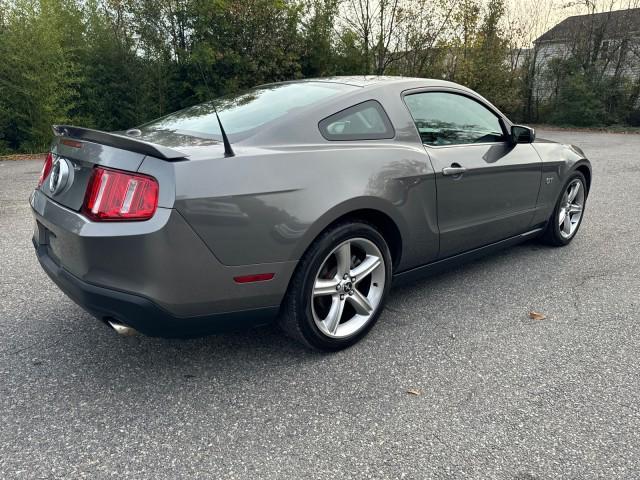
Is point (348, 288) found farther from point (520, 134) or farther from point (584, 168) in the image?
point (584, 168)

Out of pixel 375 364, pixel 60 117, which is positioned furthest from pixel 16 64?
pixel 375 364

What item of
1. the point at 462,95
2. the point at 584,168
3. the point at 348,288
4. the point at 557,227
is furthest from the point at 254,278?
the point at 584,168

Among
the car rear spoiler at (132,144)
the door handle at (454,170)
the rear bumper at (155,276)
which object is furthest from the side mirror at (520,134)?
the car rear spoiler at (132,144)

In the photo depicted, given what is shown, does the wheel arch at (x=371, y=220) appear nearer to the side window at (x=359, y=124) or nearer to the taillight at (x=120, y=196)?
the side window at (x=359, y=124)

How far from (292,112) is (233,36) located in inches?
→ 508

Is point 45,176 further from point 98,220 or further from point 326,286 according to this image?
point 326,286

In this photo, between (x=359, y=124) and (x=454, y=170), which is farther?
(x=454, y=170)

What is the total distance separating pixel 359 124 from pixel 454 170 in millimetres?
712

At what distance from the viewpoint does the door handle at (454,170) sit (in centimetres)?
301

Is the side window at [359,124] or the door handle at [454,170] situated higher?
the side window at [359,124]

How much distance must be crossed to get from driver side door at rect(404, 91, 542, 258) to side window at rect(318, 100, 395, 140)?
267mm

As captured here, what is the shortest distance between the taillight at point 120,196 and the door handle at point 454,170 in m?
1.74

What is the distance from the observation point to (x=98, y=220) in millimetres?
2066

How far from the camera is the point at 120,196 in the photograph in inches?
80.4
